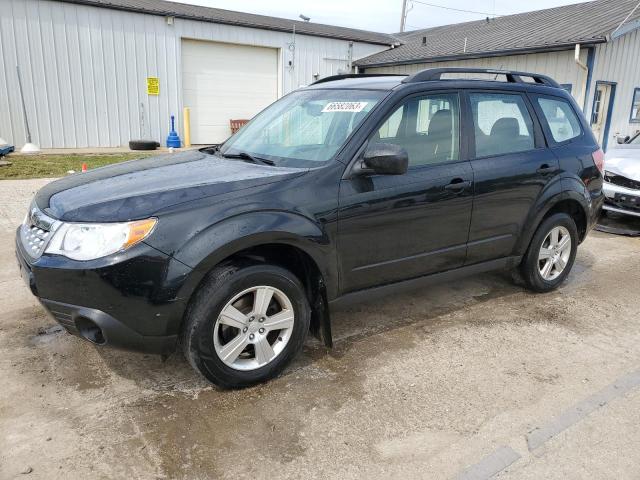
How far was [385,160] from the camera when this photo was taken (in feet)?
10.5

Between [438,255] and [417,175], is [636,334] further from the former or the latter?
[417,175]

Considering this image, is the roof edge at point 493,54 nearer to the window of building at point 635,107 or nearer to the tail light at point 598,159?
the window of building at point 635,107

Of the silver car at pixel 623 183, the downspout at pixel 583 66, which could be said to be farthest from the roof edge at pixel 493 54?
the silver car at pixel 623 183

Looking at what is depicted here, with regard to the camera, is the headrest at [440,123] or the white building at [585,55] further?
the white building at [585,55]

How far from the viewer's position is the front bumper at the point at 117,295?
2627mm

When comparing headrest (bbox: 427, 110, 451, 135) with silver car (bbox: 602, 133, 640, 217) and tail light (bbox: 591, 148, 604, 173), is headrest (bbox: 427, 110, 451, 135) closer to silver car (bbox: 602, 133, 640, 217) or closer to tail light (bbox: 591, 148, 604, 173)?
tail light (bbox: 591, 148, 604, 173)

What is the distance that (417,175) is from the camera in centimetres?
364

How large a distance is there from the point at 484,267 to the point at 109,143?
1364 cm

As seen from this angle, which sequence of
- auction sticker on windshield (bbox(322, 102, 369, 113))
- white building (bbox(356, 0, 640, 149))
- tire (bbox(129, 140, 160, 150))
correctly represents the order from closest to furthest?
auction sticker on windshield (bbox(322, 102, 369, 113))
white building (bbox(356, 0, 640, 149))
tire (bbox(129, 140, 160, 150))

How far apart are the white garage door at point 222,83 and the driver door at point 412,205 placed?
45.7ft

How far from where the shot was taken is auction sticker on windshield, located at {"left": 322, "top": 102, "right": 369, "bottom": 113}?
363cm

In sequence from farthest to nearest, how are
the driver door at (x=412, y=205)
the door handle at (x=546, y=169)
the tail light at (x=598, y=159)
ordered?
the tail light at (x=598, y=159) → the door handle at (x=546, y=169) → the driver door at (x=412, y=205)

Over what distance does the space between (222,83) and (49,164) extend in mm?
6900

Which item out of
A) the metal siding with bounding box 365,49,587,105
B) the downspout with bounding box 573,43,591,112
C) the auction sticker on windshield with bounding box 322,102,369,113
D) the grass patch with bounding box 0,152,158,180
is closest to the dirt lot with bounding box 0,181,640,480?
the auction sticker on windshield with bounding box 322,102,369,113
